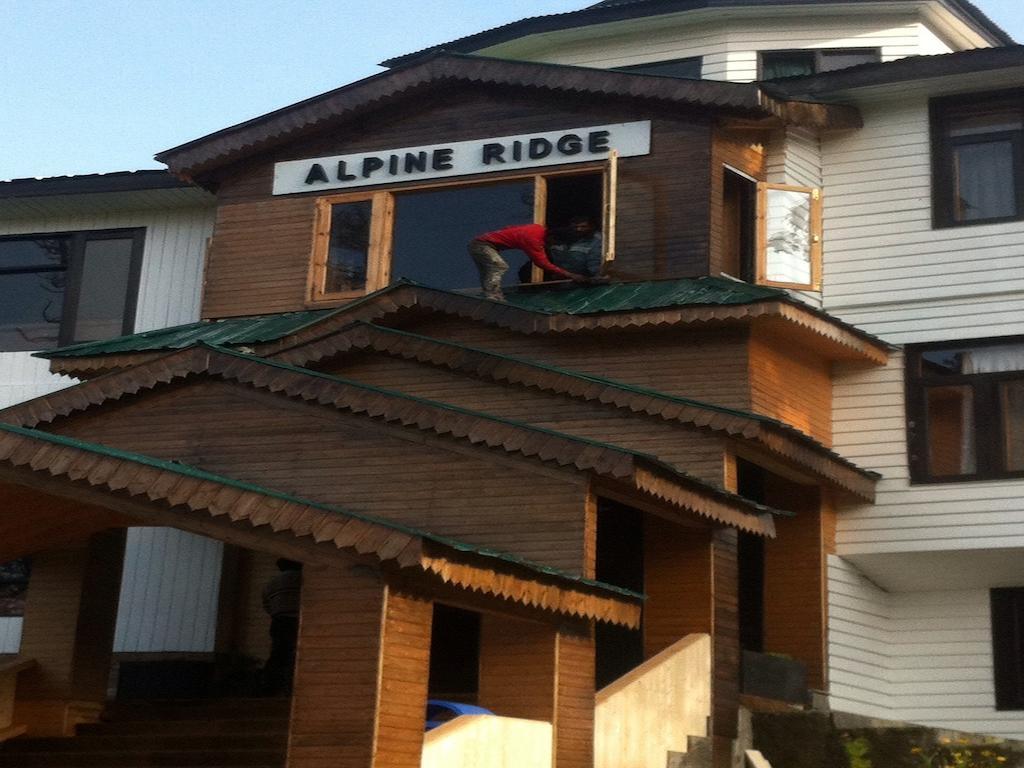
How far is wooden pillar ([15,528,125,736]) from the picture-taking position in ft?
57.3

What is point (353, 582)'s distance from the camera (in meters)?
12.7

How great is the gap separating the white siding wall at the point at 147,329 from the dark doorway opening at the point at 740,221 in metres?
7.88

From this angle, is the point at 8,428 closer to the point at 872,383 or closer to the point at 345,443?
the point at 345,443

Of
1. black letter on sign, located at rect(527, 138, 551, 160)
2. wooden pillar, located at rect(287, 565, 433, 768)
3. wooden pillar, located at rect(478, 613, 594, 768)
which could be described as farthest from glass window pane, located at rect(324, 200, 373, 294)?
wooden pillar, located at rect(287, 565, 433, 768)

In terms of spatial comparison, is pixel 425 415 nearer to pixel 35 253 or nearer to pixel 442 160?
pixel 442 160

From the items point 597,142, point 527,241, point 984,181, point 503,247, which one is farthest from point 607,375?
point 984,181

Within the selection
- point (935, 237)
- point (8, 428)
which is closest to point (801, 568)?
point (935, 237)

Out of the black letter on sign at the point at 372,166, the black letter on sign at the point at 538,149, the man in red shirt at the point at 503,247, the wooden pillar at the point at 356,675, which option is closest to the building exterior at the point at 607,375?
the black letter on sign at the point at 538,149

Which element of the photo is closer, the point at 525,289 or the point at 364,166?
the point at 525,289

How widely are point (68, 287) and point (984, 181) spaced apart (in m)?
13.2

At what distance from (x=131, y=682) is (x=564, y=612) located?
10102 mm

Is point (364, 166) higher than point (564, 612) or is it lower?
higher

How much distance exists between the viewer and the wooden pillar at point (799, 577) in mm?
19875

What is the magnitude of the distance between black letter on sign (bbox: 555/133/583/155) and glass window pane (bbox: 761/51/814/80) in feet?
14.2
